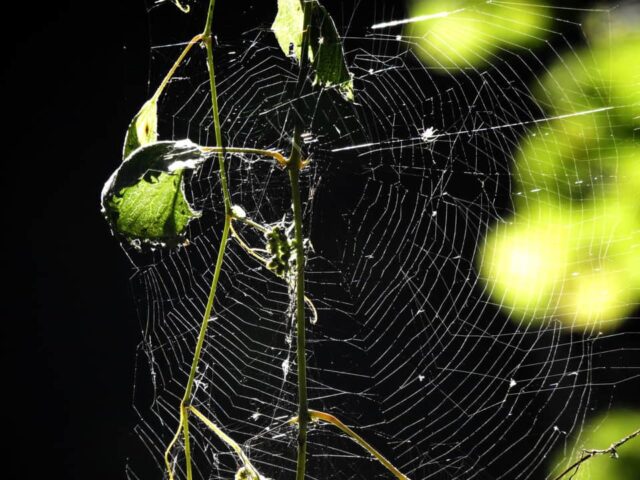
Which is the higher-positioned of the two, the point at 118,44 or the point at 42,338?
the point at 118,44

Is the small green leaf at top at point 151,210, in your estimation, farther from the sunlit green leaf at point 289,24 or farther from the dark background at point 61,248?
the dark background at point 61,248

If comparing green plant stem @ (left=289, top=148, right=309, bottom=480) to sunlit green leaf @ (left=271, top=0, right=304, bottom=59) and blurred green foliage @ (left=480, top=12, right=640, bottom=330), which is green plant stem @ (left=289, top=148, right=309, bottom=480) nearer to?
sunlit green leaf @ (left=271, top=0, right=304, bottom=59)

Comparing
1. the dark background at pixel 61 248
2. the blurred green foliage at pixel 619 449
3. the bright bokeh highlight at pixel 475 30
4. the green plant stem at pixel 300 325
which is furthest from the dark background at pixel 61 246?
the green plant stem at pixel 300 325

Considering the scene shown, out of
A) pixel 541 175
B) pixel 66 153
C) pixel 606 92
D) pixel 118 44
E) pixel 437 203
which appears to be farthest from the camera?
pixel 66 153

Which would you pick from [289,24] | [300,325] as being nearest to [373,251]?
[289,24]

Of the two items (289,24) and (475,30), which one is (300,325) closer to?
(289,24)

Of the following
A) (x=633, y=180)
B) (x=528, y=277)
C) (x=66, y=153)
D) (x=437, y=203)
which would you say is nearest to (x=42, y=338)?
(x=66, y=153)

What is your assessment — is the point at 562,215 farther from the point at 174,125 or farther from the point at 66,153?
the point at 66,153
